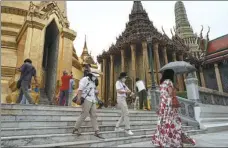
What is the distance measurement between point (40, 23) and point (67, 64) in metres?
2.20

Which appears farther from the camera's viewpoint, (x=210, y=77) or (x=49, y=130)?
(x=210, y=77)

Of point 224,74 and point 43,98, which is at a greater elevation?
point 224,74

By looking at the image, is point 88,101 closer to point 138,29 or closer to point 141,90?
point 141,90

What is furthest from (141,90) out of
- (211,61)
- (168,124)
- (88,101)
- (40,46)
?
(211,61)

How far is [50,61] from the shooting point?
10.3 metres

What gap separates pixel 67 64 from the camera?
1030 cm

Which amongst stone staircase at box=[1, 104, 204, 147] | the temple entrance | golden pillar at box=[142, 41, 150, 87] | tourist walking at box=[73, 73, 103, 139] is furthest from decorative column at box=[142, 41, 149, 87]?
tourist walking at box=[73, 73, 103, 139]

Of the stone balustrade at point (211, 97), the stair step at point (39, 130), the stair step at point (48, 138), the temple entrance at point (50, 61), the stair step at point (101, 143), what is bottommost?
the stair step at point (101, 143)

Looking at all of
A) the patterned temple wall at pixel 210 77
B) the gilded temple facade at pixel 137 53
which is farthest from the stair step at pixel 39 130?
the patterned temple wall at pixel 210 77

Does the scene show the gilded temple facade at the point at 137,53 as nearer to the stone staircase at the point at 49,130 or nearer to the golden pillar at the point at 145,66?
the golden pillar at the point at 145,66

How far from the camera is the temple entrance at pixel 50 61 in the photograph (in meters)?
9.60

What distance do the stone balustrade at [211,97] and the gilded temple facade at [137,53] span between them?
1025 centimetres

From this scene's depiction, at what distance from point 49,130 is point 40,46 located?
573 cm

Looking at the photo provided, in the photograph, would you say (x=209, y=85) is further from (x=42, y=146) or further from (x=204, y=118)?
Result: (x=42, y=146)
